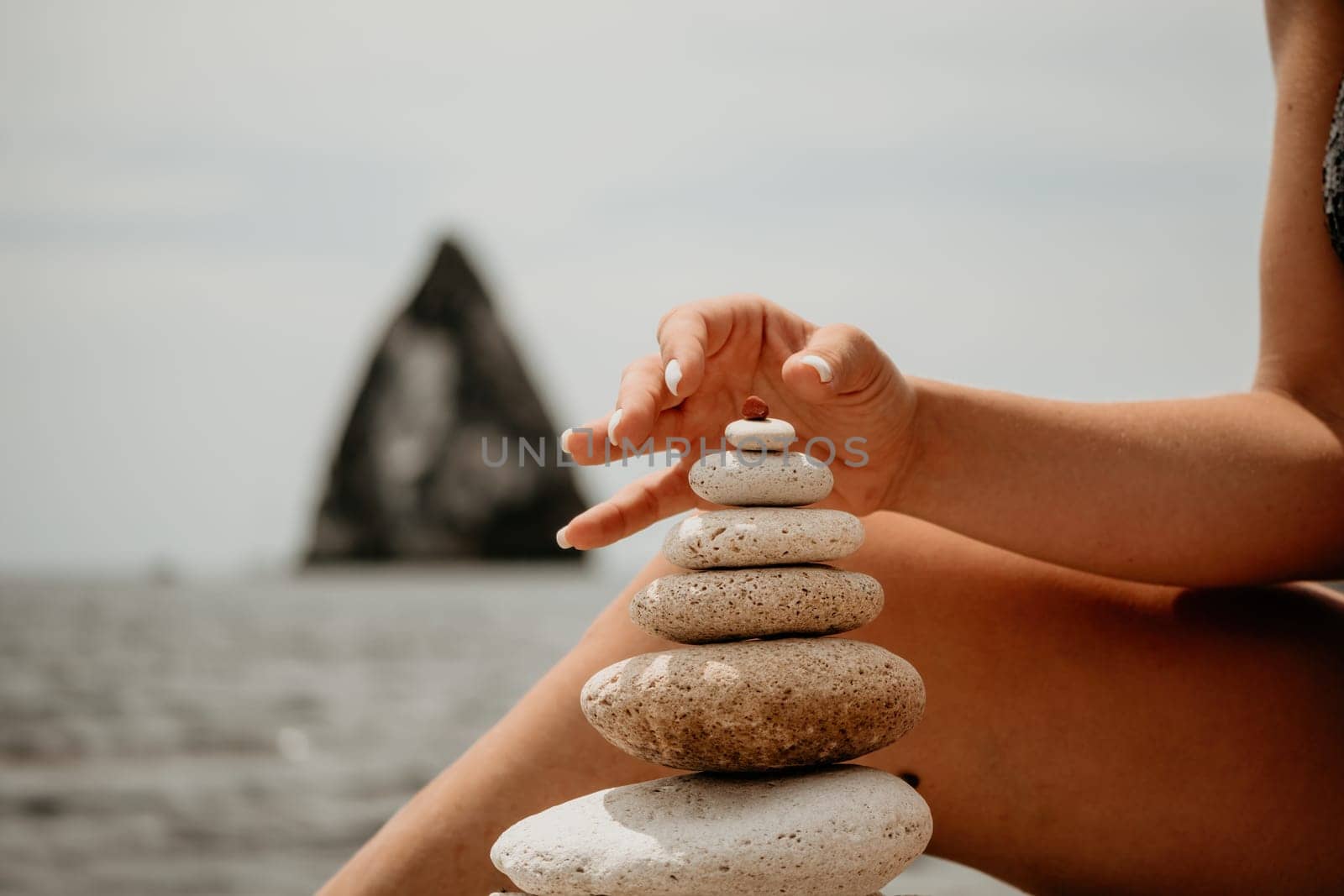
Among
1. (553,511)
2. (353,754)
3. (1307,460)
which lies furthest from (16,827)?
(553,511)

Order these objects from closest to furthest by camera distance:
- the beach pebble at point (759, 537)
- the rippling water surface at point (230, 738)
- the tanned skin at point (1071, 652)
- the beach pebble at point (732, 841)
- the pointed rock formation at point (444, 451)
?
the beach pebble at point (732, 841)
the beach pebble at point (759, 537)
the tanned skin at point (1071, 652)
the rippling water surface at point (230, 738)
the pointed rock formation at point (444, 451)

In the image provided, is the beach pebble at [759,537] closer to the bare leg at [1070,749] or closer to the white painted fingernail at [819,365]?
the white painted fingernail at [819,365]

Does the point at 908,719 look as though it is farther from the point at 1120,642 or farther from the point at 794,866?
the point at 1120,642

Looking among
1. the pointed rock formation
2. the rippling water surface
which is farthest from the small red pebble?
the pointed rock formation

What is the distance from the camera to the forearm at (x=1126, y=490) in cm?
184

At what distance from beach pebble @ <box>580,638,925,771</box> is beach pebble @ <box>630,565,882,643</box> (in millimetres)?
27

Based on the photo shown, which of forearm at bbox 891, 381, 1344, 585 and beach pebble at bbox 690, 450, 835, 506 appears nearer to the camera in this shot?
beach pebble at bbox 690, 450, 835, 506

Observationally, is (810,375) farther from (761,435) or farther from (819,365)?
(761,435)

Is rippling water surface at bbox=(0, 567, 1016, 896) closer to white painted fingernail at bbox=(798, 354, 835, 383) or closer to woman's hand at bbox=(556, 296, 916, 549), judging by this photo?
woman's hand at bbox=(556, 296, 916, 549)

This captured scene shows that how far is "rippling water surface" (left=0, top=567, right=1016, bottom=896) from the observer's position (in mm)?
4184

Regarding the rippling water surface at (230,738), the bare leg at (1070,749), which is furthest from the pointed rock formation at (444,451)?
the bare leg at (1070,749)

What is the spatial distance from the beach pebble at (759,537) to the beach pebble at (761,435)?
0.08 metres

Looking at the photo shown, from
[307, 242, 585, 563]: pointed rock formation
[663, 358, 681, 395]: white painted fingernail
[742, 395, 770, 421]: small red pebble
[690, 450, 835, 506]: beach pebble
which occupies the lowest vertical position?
[307, 242, 585, 563]: pointed rock formation

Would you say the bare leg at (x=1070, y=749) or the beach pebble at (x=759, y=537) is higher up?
the beach pebble at (x=759, y=537)
